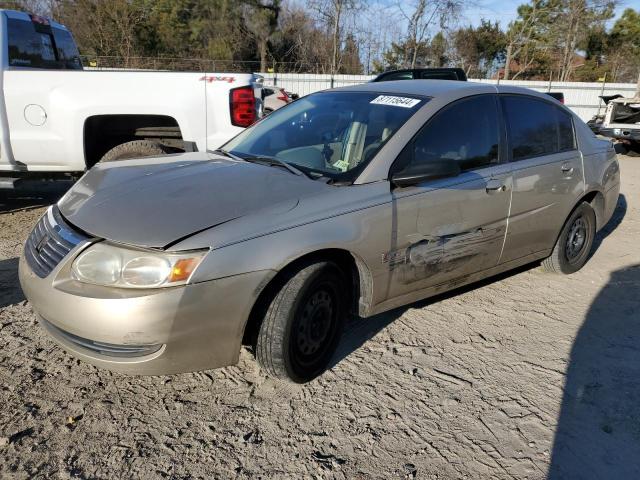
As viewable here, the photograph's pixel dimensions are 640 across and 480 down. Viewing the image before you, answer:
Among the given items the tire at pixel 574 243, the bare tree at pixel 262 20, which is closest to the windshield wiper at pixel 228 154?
the tire at pixel 574 243

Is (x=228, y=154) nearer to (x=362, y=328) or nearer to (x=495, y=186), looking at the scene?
(x=362, y=328)

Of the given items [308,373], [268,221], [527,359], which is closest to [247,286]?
[268,221]

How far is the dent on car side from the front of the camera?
2389 millimetres

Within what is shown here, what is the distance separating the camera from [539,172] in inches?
160

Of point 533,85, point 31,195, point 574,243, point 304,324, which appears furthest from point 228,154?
point 533,85

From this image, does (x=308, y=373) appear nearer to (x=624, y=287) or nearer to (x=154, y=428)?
(x=154, y=428)

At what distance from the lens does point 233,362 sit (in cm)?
264

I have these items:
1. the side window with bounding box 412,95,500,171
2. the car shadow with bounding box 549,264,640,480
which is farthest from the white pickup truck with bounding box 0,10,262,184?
the car shadow with bounding box 549,264,640,480

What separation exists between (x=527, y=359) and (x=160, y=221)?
2.45m

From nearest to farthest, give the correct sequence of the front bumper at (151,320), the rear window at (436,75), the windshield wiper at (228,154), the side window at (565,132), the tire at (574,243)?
the front bumper at (151,320) < the windshield wiper at (228,154) < the side window at (565,132) < the tire at (574,243) < the rear window at (436,75)

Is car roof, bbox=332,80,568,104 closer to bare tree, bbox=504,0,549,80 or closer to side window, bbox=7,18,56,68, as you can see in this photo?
side window, bbox=7,18,56,68

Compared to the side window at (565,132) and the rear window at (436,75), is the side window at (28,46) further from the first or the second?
the side window at (565,132)

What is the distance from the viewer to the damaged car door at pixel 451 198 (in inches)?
123

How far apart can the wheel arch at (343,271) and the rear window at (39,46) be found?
4.54m
